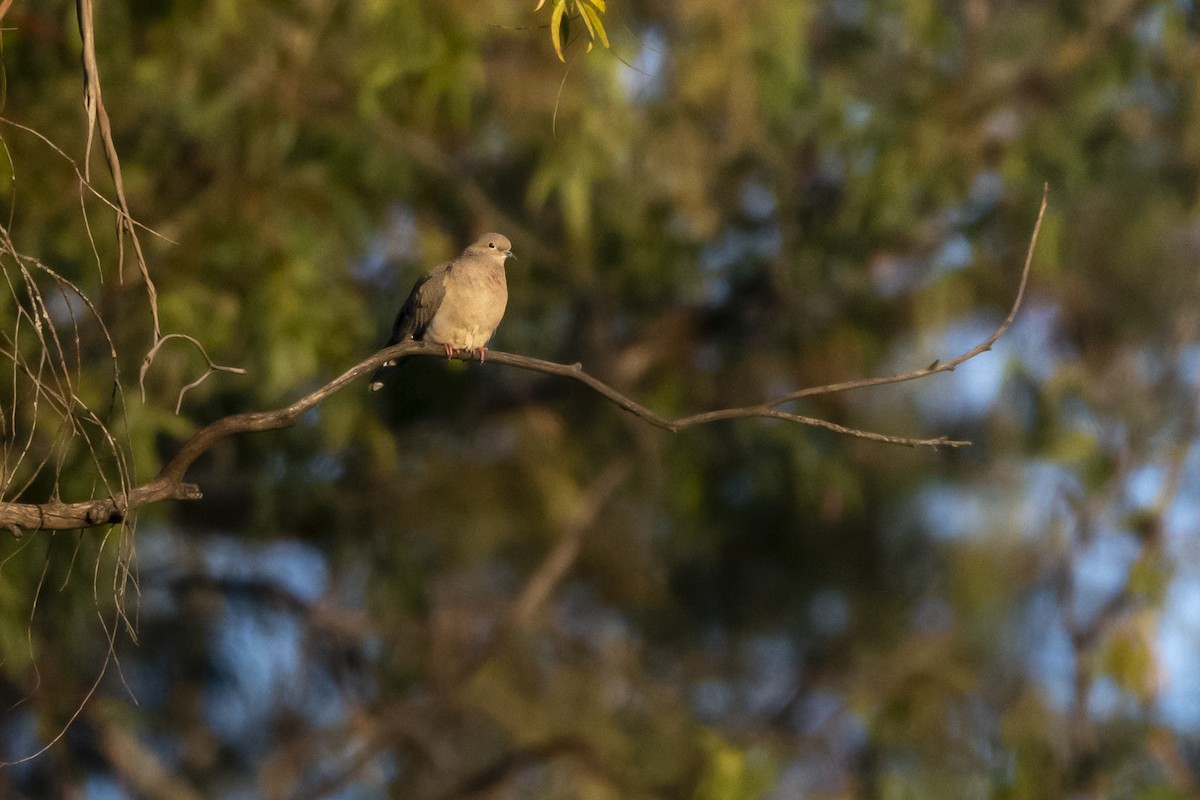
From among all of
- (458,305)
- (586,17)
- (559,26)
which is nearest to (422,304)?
(458,305)

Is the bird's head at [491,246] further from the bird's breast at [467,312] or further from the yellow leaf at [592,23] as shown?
the yellow leaf at [592,23]

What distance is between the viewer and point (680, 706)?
999 centimetres

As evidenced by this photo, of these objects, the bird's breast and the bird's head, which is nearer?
the bird's breast

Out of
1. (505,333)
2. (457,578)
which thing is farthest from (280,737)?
(505,333)

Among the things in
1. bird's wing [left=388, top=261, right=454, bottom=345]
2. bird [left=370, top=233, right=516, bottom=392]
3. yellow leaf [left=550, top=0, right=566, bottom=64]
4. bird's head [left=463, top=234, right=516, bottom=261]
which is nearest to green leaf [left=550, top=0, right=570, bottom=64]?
yellow leaf [left=550, top=0, right=566, bottom=64]

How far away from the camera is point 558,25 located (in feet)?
10.7

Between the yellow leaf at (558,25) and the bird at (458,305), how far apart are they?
80.9 inches

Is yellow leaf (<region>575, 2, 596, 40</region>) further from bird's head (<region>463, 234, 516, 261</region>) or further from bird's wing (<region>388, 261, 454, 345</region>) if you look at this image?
bird's head (<region>463, 234, 516, 261</region>)

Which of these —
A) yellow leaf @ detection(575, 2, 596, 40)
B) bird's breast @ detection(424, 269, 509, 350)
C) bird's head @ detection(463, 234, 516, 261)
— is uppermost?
bird's head @ detection(463, 234, 516, 261)

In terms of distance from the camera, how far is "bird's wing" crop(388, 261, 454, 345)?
218 inches

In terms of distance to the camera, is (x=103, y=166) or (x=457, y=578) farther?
(x=457, y=578)

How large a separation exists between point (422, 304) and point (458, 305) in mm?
233

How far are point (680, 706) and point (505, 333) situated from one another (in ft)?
10.4

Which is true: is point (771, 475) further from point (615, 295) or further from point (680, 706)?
point (680, 706)
